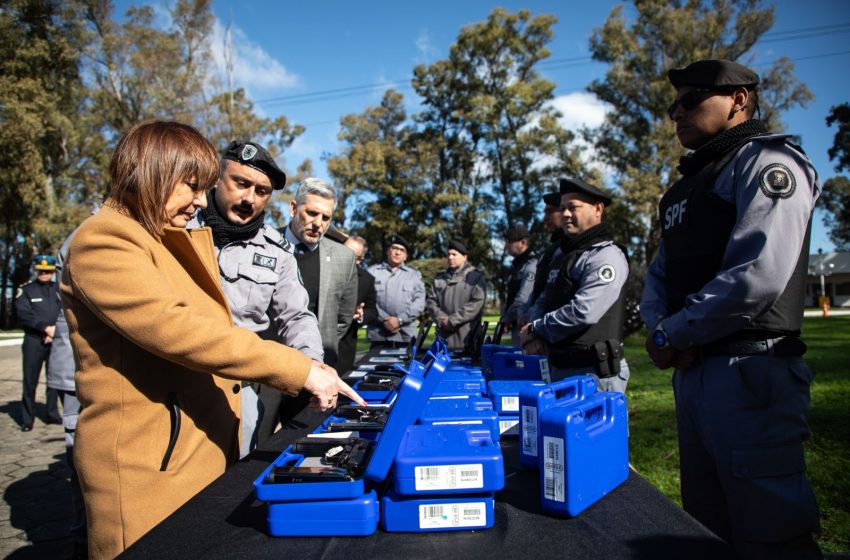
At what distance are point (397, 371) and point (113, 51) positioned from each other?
24.9 meters

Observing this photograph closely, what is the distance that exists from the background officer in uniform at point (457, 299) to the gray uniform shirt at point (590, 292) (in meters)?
3.19

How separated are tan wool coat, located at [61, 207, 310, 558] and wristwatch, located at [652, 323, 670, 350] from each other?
1213mm

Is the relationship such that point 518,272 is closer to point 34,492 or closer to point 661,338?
point 661,338

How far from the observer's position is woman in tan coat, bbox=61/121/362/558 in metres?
1.25

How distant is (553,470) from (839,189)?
5974 centimetres

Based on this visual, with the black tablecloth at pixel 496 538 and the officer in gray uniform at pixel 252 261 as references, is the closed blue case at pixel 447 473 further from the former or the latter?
the officer in gray uniform at pixel 252 261

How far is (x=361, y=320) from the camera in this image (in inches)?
214

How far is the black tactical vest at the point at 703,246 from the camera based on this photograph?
170 cm

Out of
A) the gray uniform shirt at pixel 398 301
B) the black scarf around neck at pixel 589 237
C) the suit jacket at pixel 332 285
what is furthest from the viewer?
the gray uniform shirt at pixel 398 301

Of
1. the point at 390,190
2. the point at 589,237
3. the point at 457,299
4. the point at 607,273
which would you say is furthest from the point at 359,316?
the point at 390,190

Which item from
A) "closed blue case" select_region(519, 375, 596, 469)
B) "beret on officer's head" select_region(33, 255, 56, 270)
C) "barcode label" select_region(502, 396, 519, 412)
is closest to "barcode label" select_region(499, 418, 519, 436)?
"barcode label" select_region(502, 396, 519, 412)

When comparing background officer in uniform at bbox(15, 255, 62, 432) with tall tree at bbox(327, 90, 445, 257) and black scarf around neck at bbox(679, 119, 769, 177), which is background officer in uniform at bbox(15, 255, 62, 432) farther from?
tall tree at bbox(327, 90, 445, 257)

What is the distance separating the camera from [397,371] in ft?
8.91

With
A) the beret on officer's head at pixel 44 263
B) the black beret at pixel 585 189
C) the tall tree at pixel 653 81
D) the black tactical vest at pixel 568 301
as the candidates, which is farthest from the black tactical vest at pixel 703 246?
the tall tree at pixel 653 81
